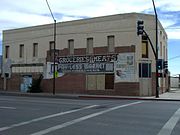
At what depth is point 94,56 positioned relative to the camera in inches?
1499

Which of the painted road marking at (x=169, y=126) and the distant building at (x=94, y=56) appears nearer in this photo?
the painted road marking at (x=169, y=126)

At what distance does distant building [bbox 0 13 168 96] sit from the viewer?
117 feet

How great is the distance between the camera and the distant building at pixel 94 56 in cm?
3575

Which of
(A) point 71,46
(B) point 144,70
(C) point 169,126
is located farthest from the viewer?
(A) point 71,46

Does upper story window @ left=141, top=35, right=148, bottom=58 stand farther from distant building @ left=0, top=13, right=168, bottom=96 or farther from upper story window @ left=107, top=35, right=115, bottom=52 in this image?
upper story window @ left=107, top=35, right=115, bottom=52

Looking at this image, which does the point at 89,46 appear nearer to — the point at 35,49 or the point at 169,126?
the point at 35,49

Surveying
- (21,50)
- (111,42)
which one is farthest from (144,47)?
(21,50)

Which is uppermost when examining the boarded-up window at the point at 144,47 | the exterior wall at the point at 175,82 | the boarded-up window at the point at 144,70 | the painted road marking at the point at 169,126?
the boarded-up window at the point at 144,47

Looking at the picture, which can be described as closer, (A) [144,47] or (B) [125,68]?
(B) [125,68]

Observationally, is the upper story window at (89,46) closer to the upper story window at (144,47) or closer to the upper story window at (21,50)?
the upper story window at (144,47)

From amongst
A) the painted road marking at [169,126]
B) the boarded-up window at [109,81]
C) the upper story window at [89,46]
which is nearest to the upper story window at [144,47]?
the boarded-up window at [109,81]

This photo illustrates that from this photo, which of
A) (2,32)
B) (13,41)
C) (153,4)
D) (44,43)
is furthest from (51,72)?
(153,4)

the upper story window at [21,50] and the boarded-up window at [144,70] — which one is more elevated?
the upper story window at [21,50]

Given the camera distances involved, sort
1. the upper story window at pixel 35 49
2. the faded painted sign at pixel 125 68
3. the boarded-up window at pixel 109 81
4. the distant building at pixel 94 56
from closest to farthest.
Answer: the faded painted sign at pixel 125 68
the distant building at pixel 94 56
the boarded-up window at pixel 109 81
the upper story window at pixel 35 49
